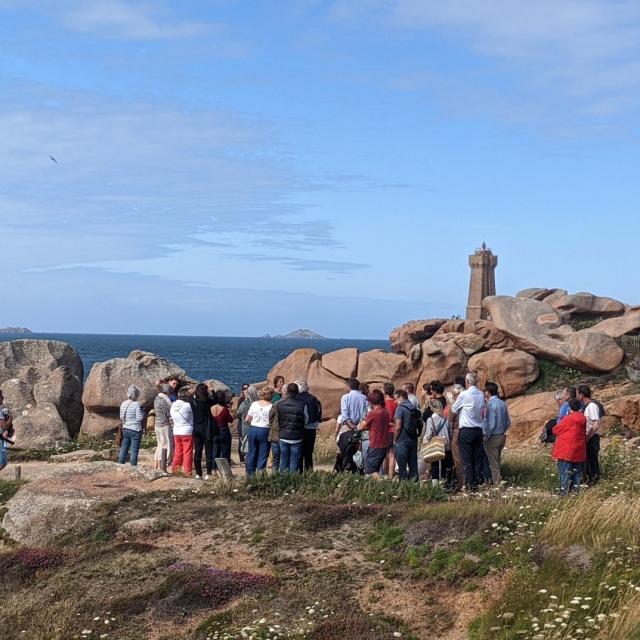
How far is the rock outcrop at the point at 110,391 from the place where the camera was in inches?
1156

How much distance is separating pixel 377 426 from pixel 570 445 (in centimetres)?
343

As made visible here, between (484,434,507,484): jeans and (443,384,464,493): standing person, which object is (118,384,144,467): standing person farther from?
(484,434,507,484): jeans

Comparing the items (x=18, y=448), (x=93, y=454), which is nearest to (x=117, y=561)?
(x=93, y=454)

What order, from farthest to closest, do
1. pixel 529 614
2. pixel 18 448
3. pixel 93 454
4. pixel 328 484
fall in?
1. pixel 18 448
2. pixel 93 454
3. pixel 328 484
4. pixel 529 614

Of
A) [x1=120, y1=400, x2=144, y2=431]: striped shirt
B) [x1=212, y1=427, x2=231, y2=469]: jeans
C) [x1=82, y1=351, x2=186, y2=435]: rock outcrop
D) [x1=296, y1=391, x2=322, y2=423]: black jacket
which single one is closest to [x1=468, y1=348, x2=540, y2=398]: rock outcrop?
[x1=82, y1=351, x2=186, y2=435]: rock outcrop

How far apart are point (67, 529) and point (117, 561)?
200 cm

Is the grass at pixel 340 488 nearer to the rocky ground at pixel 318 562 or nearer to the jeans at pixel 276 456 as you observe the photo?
the rocky ground at pixel 318 562

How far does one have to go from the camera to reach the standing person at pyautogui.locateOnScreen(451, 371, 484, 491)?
1617 cm

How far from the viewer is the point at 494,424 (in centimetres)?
1694

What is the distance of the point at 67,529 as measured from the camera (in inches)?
577

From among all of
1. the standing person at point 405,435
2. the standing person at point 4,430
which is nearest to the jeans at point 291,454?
the standing person at point 405,435

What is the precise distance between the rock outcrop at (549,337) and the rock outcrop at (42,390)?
A: 14.9 m

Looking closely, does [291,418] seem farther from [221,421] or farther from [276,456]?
[221,421]

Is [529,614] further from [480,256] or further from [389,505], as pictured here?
[480,256]
